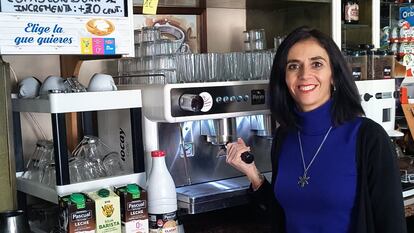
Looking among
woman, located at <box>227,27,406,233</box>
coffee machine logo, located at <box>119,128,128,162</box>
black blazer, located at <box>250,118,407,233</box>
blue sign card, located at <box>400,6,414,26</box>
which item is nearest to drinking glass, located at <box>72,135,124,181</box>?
coffee machine logo, located at <box>119,128,128,162</box>

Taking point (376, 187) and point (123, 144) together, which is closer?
point (376, 187)

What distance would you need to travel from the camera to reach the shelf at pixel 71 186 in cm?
143

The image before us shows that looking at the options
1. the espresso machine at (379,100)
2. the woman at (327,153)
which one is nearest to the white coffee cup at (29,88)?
the woman at (327,153)

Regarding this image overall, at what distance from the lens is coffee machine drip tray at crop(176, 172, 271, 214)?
1535 mm

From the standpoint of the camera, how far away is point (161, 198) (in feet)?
4.90

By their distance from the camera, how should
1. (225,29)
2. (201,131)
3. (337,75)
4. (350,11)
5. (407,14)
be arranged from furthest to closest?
(407,14) → (225,29) → (350,11) → (201,131) → (337,75)

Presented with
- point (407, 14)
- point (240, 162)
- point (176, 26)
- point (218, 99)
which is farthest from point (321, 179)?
point (407, 14)

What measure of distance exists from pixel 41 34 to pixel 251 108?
27.2 inches

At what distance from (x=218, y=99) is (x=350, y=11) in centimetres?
90

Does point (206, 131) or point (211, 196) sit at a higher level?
point (206, 131)

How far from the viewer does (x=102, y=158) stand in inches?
65.1

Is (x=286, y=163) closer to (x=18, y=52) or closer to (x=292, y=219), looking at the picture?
(x=292, y=219)

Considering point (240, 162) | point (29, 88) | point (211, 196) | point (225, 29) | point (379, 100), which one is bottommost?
point (211, 196)

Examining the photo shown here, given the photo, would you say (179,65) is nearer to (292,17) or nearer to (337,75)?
(337,75)
